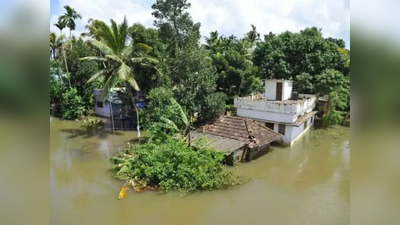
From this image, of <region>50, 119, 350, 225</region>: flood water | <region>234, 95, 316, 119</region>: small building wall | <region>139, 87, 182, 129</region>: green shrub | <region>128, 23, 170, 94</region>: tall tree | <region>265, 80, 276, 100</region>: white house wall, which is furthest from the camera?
<region>265, 80, 276, 100</region>: white house wall

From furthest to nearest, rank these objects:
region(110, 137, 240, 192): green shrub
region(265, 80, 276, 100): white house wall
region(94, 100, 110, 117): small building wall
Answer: region(94, 100, 110, 117): small building wall → region(265, 80, 276, 100): white house wall → region(110, 137, 240, 192): green shrub

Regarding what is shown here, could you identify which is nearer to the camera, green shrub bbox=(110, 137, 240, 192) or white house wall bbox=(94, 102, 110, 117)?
green shrub bbox=(110, 137, 240, 192)

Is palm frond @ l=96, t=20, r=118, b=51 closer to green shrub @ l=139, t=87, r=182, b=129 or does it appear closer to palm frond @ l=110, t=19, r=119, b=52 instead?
palm frond @ l=110, t=19, r=119, b=52

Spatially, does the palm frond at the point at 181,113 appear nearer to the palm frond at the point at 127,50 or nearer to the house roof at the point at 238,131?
the house roof at the point at 238,131

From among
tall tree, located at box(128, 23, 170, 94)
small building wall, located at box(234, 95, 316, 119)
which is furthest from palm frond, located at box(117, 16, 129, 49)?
small building wall, located at box(234, 95, 316, 119)

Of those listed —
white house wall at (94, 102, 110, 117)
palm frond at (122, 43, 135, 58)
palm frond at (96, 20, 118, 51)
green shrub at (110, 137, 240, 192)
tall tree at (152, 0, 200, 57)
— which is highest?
→ tall tree at (152, 0, 200, 57)

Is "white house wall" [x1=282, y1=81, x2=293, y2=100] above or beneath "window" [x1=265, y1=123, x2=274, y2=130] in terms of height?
above

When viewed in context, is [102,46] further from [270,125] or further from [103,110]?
[270,125]

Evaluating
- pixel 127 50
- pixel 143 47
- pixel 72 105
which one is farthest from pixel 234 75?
pixel 72 105
